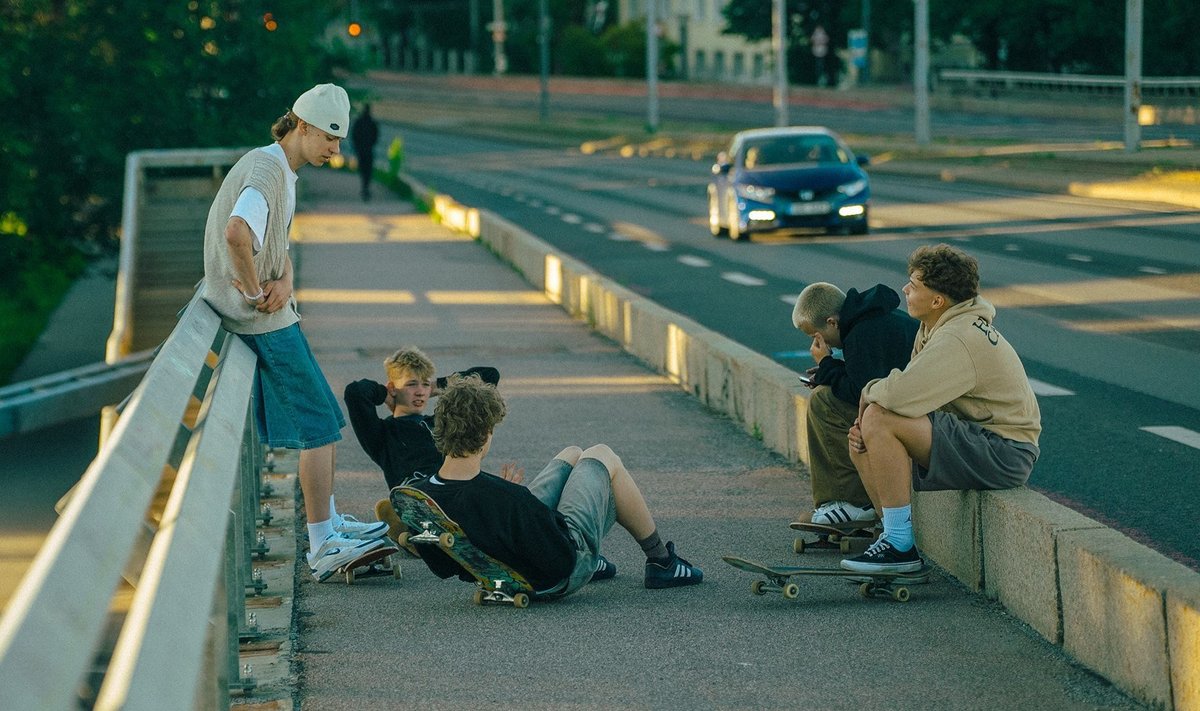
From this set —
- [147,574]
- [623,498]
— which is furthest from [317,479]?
[147,574]

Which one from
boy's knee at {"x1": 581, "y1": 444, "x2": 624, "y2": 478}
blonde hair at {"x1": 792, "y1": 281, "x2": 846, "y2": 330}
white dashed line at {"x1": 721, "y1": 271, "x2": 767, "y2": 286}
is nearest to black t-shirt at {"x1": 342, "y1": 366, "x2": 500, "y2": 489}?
boy's knee at {"x1": 581, "y1": 444, "x2": 624, "y2": 478}

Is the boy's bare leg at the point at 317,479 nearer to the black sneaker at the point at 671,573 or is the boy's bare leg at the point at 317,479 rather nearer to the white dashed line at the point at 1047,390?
the black sneaker at the point at 671,573

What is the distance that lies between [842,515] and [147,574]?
14.7 ft

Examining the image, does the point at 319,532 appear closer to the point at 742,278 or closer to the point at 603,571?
the point at 603,571

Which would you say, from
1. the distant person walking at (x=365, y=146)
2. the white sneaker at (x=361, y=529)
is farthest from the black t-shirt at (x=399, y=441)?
the distant person walking at (x=365, y=146)

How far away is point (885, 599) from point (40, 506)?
1370cm

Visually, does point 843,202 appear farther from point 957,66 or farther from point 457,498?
point 957,66

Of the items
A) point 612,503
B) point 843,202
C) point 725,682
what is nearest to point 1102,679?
point 725,682

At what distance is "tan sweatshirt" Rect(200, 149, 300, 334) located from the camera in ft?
20.7

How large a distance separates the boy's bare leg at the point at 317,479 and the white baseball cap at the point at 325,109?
1.20 metres

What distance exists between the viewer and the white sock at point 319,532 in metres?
6.84

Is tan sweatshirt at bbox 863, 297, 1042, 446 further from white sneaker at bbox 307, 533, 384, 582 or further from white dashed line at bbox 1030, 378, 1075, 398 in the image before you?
white dashed line at bbox 1030, 378, 1075, 398

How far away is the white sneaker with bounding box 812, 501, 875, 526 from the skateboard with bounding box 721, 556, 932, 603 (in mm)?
743

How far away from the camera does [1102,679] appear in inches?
204
